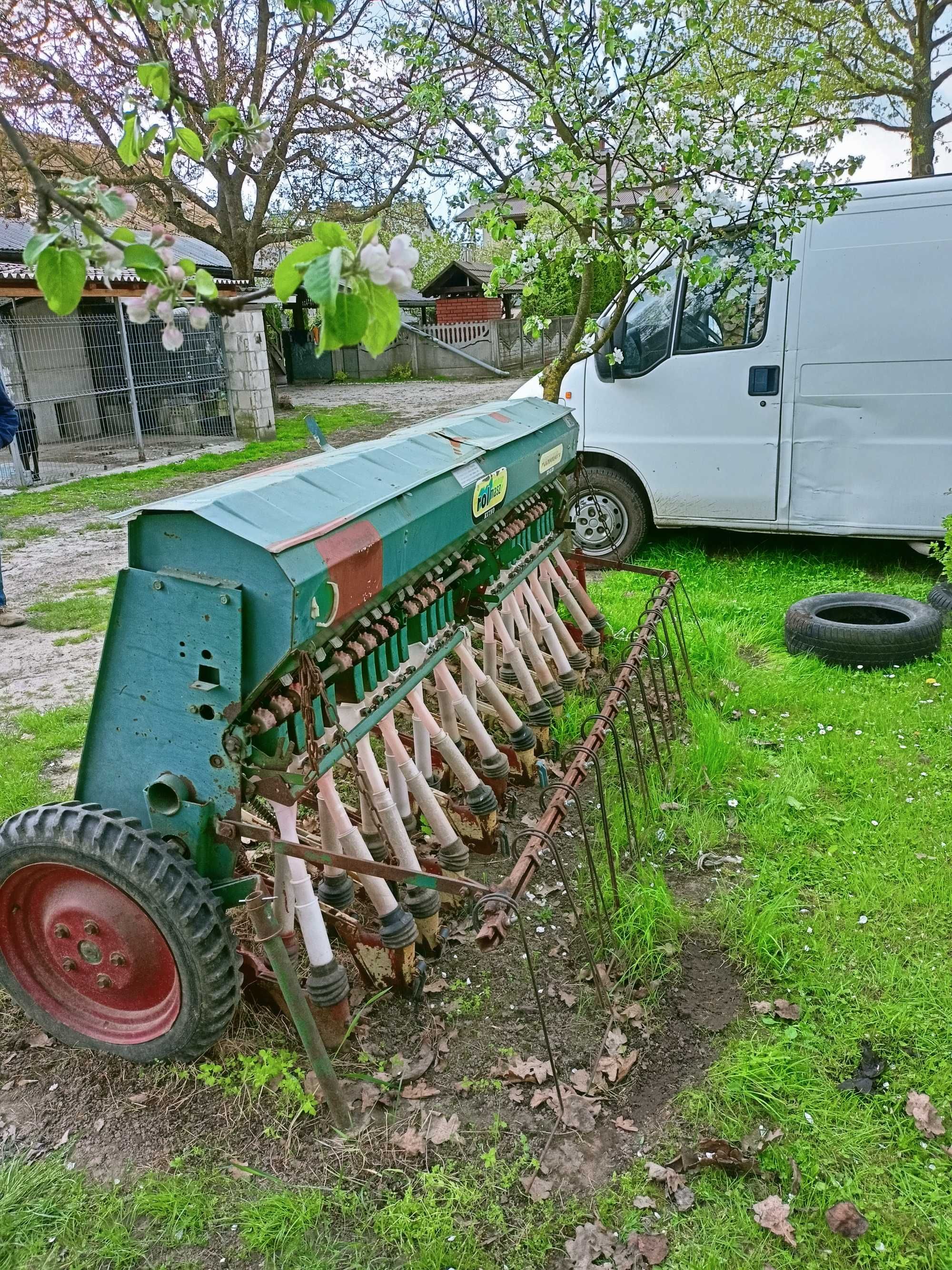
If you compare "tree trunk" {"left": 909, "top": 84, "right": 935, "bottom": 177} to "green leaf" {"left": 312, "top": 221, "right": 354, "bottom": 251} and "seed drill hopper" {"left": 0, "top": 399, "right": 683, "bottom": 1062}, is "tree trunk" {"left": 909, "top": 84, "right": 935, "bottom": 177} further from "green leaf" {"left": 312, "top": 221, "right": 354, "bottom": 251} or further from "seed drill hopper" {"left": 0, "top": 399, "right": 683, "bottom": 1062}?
"green leaf" {"left": 312, "top": 221, "right": 354, "bottom": 251}

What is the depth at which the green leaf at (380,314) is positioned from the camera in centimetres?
148

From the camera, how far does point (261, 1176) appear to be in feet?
8.11

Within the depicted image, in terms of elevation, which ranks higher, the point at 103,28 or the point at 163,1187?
the point at 103,28

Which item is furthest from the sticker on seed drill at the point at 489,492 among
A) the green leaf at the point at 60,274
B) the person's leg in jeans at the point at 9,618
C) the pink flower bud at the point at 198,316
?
the person's leg in jeans at the point at 9,618

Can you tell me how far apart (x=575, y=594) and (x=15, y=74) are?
16.3 metres

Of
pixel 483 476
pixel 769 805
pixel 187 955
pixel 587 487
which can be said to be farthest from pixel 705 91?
pixel 187 955

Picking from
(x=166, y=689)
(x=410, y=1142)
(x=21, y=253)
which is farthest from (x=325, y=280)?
(x=21, y=253)

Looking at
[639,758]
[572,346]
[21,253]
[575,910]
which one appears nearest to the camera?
[575,910]

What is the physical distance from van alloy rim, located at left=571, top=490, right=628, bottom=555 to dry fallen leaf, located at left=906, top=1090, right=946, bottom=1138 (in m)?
5.19

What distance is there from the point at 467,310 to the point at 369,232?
98.4 feet

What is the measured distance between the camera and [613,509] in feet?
24.8

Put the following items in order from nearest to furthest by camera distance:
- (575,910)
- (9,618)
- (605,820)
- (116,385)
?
1. (575,910)
2. (605,820)
3. (9,618)
4. (116,385)

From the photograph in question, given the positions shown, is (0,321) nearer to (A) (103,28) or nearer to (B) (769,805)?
(A) (103,28)

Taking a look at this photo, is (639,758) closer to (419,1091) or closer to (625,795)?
(625,795)
